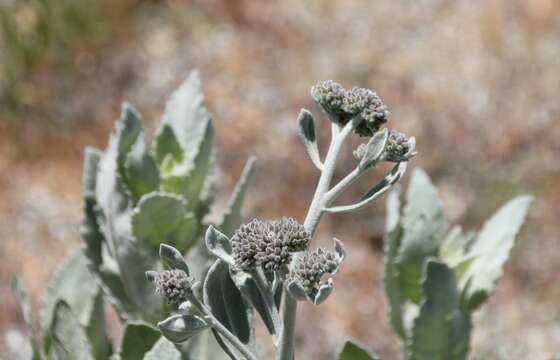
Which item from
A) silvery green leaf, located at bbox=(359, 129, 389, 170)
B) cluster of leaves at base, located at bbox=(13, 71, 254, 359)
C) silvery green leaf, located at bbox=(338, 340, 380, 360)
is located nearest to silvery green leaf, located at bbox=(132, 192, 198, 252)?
cluster of leaves at base, located at bbox=(13, 71, 254, 359)

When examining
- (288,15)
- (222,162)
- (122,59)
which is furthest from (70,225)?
(288,15)

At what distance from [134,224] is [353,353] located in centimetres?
47

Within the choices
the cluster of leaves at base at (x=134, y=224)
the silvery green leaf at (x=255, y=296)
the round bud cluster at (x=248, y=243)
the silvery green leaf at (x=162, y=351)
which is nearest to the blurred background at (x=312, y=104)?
the cluster of leaves at base at (x=134, y=224)

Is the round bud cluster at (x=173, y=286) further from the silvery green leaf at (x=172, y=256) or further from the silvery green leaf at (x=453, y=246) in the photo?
the silvery green leaf at (x=453, y=246)

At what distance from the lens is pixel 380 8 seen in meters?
4.98

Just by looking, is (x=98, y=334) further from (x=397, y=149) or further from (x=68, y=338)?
(x=397, y=149)

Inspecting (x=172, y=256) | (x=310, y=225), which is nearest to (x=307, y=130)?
(x=310, y=225)

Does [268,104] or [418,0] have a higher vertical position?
[418,0]

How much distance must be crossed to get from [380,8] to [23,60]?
2.06 meters

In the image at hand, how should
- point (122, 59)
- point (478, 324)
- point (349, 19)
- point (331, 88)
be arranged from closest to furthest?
point (331, 88)
point (478, 324)
point (122, 59)
point (349, 19)

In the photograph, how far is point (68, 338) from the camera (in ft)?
4.93

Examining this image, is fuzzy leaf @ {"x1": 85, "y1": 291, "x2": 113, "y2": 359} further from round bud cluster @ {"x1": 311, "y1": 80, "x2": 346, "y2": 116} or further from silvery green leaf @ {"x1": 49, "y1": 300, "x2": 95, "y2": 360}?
round bud cluster @ {"x1": 311, "y1": 80, "x2": 346, "y2": 116}

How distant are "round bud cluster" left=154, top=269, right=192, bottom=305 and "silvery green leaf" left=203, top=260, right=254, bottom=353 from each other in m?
0.20

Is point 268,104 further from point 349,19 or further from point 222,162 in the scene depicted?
point 349,19
